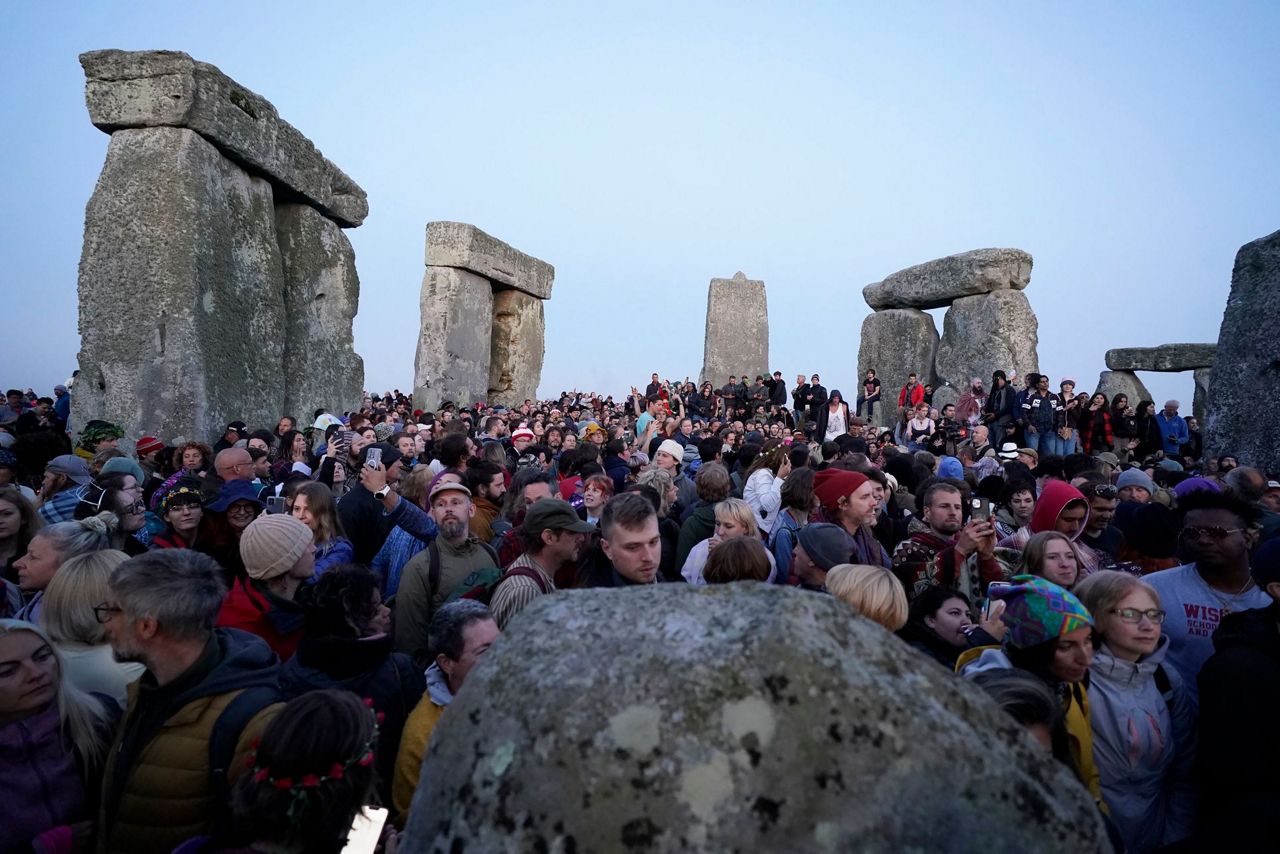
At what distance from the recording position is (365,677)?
251 cm

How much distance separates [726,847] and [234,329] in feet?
27.3

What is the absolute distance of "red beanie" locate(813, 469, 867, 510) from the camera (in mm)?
4590

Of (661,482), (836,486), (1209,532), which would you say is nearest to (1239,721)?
(1209,532)

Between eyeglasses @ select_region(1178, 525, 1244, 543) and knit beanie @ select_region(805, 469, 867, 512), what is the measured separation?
161cm

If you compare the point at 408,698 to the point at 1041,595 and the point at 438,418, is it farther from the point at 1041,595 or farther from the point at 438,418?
the point at 438,418

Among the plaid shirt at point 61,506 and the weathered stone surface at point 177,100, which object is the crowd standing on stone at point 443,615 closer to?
the plaid shirt at point 61,506

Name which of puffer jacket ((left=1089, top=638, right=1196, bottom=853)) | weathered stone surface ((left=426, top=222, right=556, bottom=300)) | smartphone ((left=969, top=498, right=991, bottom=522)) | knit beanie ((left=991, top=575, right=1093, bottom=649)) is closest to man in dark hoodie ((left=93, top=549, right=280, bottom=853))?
knit beanie ((left=991, top=575, right=1093, bottom=649))

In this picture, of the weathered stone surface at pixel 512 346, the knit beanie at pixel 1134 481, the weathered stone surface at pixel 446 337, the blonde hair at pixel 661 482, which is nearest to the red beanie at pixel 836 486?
the blonde hair at pixel 661 482

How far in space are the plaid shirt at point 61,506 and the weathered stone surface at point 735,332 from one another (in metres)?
18.8

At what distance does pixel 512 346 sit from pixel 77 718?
1447cm

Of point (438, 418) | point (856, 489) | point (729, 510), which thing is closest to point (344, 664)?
point (729, 510)

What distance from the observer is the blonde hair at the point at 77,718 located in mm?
2141

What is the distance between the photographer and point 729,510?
14.6 ft

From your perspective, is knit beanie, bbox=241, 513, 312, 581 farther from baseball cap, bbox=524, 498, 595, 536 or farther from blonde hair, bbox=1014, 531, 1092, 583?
blonde hair, bbox=1014, 531, 1092, 583
